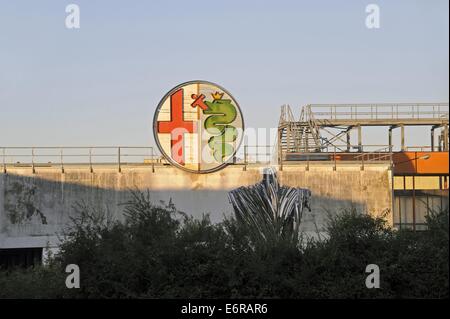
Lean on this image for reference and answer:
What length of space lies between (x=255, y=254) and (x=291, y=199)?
1411 cm

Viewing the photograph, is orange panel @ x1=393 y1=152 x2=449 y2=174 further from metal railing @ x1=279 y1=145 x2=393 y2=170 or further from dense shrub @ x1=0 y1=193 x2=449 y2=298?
dense shrub @ x1=0 y1=193 x2=449 y2=298

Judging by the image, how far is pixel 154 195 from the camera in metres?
40.1

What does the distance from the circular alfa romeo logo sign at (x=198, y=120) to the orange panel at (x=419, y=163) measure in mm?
13070

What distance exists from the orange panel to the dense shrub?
25.9 m

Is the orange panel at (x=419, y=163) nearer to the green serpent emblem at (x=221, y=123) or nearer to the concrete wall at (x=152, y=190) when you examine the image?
the concrete wall at (x=152, y=190)

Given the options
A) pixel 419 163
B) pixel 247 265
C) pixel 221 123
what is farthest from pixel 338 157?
pixel 247 265

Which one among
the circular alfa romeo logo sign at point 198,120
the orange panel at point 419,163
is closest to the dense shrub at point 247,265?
the circular alfa romeo logo sign at point 198,120

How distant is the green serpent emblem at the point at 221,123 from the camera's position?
35.8 metres

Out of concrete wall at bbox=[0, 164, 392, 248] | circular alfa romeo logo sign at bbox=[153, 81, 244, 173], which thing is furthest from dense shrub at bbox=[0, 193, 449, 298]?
concrete wall at bbox=[0, 164, 392, 248]
